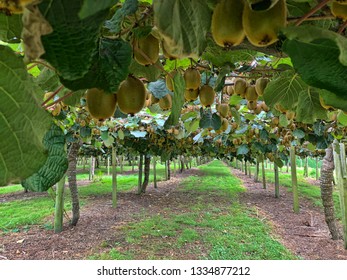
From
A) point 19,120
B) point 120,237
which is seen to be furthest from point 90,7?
point 120,237

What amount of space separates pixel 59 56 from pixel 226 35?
31cm

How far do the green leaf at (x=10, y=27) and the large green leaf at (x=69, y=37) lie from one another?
27 cm

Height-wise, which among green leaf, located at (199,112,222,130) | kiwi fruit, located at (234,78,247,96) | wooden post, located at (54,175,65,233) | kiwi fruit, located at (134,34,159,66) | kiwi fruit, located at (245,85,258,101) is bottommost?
wooden post, located at (54,175,65,233)

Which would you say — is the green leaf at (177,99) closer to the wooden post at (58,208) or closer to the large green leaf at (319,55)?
the large green leaf at (319,55)

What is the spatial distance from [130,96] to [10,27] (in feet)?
0.97

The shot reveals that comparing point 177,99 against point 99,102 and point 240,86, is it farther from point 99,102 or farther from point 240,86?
point 240,86

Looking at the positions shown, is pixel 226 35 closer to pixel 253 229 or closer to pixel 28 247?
pixel 28 247

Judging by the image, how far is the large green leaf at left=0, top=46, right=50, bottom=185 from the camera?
0.53 metres

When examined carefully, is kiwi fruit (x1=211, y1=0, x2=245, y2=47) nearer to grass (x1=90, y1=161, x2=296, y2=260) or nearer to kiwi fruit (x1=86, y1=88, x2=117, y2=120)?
kiwi fruit (x1=86, y1=88, x2=117, y2=120)

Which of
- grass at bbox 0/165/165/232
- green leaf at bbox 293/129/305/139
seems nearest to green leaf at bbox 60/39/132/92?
green leaf at bbox 293/129/305/139

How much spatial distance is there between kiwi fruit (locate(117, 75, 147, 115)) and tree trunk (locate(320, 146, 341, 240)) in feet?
18.8

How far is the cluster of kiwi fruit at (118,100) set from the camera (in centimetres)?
77

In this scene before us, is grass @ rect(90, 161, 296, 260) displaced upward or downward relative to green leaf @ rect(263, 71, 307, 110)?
downward

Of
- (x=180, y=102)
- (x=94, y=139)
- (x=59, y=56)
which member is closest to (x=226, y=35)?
(x=59, y=56)
